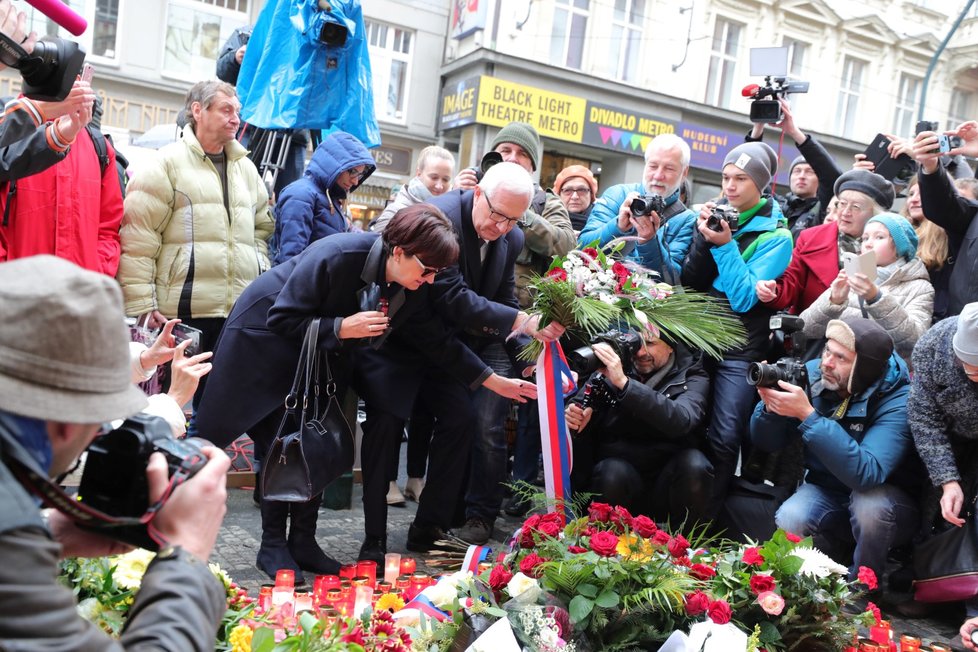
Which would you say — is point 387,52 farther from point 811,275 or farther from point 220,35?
point 811,275

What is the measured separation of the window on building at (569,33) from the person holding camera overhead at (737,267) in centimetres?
1295

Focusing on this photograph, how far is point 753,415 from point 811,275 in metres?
1.08

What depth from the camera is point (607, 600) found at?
259cm

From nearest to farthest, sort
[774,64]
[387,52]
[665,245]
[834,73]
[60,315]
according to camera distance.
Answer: [60,315], [665,245], [774,64], [387,52], [834,73]

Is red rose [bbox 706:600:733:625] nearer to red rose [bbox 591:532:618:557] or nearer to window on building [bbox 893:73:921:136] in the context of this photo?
red rose [bbox 591:532:618:557]

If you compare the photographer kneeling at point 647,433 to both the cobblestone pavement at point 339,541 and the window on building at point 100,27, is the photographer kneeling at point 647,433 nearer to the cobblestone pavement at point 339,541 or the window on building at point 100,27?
the cobblestone pavement at point 339,541

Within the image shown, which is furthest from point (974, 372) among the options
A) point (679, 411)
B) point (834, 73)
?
point (834, 73)

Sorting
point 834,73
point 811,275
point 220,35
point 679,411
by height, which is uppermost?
point 834,73

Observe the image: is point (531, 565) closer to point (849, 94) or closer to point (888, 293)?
point (888, 293)

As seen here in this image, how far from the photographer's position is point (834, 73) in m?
19.4

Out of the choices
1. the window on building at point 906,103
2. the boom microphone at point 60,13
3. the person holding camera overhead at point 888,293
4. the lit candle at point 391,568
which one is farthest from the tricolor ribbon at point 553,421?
the window on building at point 906,103

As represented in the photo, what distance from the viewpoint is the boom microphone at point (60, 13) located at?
81.7 inches

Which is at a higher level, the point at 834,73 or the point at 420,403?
the point at 834,73

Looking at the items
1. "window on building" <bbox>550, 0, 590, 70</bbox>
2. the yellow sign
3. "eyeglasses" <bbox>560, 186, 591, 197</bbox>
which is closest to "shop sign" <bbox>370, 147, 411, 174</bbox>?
the yellow sign
